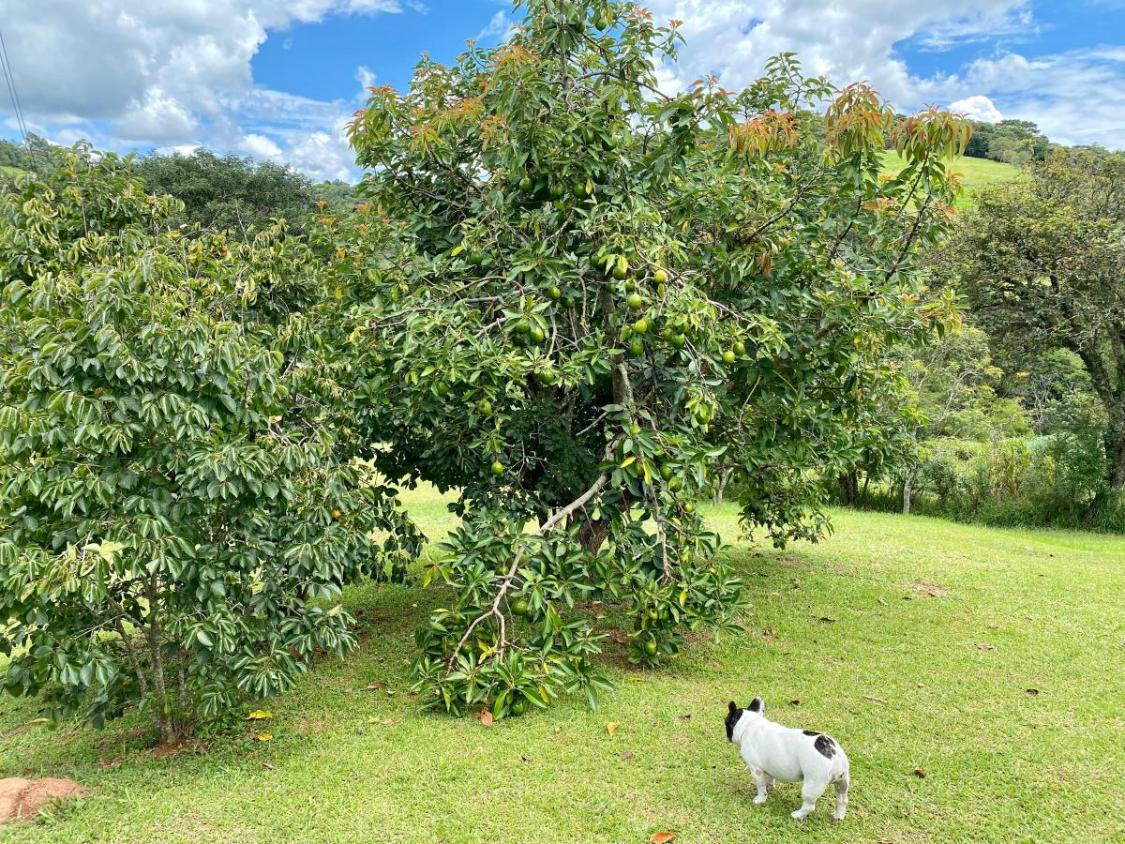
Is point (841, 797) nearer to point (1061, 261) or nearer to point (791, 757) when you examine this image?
point (791, 757)

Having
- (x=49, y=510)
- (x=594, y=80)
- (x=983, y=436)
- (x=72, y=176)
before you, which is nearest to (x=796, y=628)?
(x=594, y=80)

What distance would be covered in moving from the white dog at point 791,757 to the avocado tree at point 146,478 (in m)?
2.00

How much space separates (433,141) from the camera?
481 cm

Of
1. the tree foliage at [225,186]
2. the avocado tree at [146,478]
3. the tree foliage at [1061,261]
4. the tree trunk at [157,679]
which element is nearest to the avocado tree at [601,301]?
the avocado tree at [146,478]

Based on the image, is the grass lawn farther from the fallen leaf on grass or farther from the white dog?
the fallen leaf on grass

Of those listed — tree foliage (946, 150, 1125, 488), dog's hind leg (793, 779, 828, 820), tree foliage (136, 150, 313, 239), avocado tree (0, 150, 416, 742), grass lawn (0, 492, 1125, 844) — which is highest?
tree foliage (136, 150, 313, 239)

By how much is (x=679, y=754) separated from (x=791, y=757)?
89 cm

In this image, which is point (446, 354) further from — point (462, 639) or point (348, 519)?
point (462, 639)

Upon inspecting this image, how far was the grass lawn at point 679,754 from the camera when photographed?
10.4ft

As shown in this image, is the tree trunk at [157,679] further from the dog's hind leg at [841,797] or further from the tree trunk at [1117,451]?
the tree trunk at [1117,451]

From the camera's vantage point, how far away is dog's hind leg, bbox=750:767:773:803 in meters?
3.21

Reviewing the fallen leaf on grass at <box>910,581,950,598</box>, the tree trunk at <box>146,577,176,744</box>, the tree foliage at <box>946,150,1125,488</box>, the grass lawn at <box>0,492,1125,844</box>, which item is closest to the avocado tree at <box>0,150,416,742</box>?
the tree trunk at <box>146,577,176,744</box>

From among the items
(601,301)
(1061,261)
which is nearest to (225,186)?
(1061,261)

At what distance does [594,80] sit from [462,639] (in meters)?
3.44
